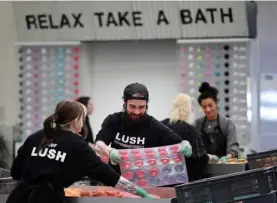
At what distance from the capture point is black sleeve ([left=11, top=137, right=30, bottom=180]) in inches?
160

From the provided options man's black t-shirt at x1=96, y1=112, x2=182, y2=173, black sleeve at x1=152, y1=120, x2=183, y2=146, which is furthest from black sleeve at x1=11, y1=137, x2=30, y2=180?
black sleeve at x1=152, y1=120, x2=183, y2=146

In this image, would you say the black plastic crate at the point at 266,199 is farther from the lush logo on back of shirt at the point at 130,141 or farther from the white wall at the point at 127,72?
the white wall at the point at 127,72

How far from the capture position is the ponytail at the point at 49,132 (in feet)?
13.0

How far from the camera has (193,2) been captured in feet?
28.6

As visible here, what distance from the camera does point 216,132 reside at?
6.46 meters

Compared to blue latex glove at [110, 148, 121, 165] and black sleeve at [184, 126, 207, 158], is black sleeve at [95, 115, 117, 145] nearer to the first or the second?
blue latex glove at [110, 148, 121, 165]

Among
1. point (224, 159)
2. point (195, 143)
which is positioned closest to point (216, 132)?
point (224, 159)

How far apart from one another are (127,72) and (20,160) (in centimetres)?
550

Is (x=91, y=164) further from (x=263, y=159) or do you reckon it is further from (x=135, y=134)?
(x=263, y=159)

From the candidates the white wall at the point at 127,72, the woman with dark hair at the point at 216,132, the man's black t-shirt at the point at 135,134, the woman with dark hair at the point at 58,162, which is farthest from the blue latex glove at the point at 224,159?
the white wall at the point at 127,72

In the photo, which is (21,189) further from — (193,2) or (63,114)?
(193,2)

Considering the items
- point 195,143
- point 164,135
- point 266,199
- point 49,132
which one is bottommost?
point 266,199

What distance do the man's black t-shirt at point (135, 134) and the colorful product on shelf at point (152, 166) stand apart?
3.8 inches

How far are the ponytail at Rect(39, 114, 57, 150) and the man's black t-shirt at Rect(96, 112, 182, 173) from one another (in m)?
1.00
